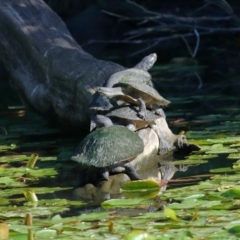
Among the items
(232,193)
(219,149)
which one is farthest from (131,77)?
(232,193)

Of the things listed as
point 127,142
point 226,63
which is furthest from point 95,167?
point 226,63

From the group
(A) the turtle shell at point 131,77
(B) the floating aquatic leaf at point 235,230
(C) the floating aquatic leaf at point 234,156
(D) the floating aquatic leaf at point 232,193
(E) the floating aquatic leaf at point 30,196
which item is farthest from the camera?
(A) the turtle shell at point 131,77

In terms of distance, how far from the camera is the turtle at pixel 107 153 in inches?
125

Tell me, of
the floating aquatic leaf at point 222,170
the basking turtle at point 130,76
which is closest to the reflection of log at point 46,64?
the basking turtle at point 130,76

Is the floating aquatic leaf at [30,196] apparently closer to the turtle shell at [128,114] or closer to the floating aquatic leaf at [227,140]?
the turtle shell at [128,114]

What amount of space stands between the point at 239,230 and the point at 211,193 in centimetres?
51

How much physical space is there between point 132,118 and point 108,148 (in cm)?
39

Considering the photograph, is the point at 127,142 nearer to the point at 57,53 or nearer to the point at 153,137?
the point at 153,137

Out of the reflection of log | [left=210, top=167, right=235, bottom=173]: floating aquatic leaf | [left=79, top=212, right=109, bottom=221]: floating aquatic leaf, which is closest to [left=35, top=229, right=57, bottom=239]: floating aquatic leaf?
[left=79, top=212, right=109, bottom=221]: floating aquatic leaf

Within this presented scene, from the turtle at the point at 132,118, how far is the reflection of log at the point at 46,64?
2.03 ft

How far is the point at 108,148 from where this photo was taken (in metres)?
3.22

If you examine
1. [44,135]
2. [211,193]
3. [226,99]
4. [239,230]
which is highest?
[226,99]

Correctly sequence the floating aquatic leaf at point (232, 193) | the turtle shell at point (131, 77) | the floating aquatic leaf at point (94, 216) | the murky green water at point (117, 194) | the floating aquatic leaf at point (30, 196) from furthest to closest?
the turtle shell at point (131, 77) → the floating aquatic leaf at point (30, 196) → the floating aquatic leaf at point (232, 193) → the floating aquatic leaf at point (94, 216) → the murky green water at point (117, 194)

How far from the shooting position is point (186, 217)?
Result: 2490 millimetres
